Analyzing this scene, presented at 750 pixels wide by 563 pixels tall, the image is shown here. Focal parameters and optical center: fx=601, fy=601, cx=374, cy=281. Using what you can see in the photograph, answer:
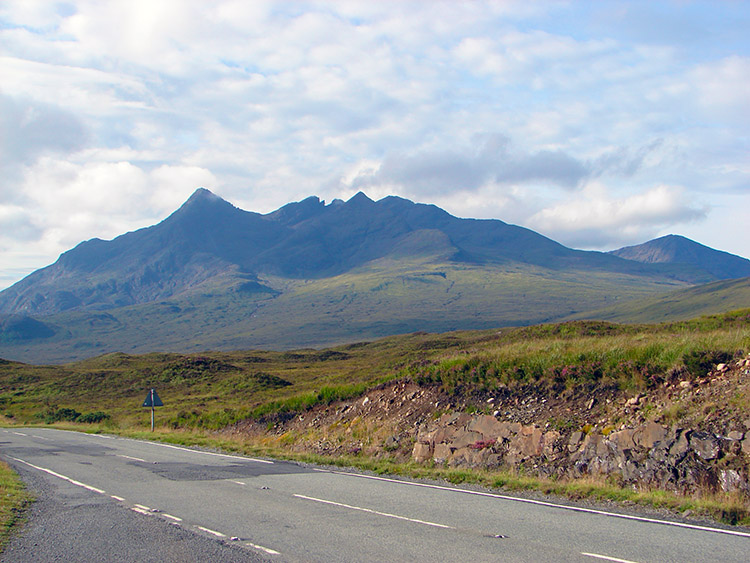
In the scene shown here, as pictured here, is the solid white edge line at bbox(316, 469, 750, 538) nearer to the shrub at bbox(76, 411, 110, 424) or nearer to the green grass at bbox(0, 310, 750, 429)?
the green grass at bbox(0, 310, 750, 429)

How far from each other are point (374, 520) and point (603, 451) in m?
5.94

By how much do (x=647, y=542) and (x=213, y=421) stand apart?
82.0ft

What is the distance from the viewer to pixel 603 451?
525 inches

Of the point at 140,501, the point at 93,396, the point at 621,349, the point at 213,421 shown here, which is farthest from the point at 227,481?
the point at 93,396

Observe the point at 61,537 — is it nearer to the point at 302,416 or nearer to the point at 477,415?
the point at 477,415

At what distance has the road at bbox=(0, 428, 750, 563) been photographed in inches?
326

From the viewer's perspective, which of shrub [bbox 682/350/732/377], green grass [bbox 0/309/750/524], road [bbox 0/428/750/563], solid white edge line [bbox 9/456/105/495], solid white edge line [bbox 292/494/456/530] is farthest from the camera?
shrub [bbox 682/350/732/377]

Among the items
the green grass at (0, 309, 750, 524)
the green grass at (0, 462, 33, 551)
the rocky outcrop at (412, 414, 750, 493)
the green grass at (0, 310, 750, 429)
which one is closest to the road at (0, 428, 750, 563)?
the green grass at (0, 462, 33, 551)

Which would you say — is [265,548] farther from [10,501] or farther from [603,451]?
[603,451]

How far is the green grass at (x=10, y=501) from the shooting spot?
9948 mm

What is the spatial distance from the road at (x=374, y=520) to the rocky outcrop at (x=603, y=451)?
2108 millimetres

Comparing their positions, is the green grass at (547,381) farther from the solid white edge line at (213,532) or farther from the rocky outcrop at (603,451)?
the solid white edge line at (213,532)

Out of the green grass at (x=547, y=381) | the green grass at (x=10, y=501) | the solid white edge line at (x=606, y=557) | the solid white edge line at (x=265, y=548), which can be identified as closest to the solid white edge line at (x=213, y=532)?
the solid white edge line at (x=265, y=548)

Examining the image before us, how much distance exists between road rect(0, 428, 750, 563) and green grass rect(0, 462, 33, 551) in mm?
874
